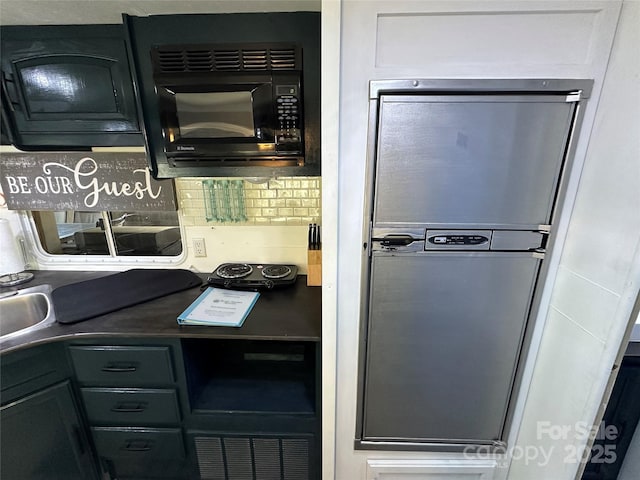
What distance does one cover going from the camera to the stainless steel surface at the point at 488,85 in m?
0.82

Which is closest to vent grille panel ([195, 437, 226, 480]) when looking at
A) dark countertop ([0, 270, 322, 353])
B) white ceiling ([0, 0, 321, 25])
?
dark countertop ([0, 270, 322, 353])

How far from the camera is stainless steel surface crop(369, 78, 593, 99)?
82 centimetres

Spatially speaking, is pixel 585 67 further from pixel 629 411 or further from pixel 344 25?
pixel 629 411

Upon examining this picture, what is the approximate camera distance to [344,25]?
2.64ft

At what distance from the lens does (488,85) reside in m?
0.83

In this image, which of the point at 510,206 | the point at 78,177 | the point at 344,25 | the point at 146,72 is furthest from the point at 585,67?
the point at 78,177

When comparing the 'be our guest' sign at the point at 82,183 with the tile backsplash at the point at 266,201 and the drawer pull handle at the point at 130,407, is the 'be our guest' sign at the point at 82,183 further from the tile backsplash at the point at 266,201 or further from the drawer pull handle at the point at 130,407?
the drawer pull handle at the point at 130,407

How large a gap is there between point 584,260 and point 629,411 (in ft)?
2.31

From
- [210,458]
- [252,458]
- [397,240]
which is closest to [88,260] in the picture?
[210,458]

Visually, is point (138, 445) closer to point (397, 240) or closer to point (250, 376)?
point (250, 376)

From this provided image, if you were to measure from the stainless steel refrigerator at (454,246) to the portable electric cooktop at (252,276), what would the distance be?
2.06ft

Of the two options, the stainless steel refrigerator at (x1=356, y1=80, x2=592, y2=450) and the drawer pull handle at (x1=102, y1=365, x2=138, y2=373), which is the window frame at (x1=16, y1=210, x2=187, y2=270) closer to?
the drawer pull handle at (x1=102, y1=365, x2=138, y2=373)

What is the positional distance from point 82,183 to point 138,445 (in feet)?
4.57

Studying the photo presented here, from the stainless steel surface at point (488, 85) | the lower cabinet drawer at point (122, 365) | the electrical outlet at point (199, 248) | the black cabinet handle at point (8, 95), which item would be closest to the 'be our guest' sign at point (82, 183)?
the electrical outlet at point (199, 248)
